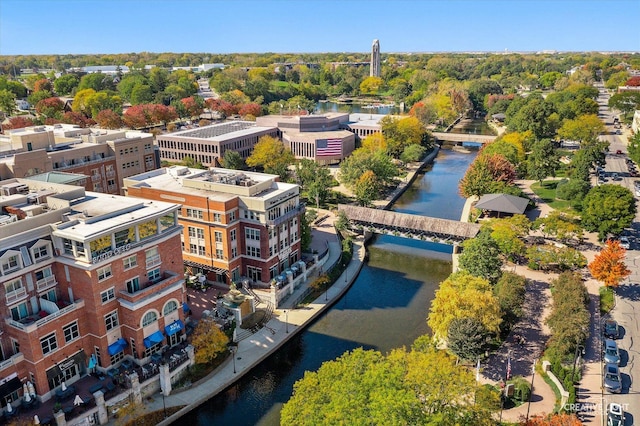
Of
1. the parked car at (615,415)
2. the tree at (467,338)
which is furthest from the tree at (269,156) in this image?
the parked car at (615,415)

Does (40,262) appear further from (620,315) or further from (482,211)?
(482,211)

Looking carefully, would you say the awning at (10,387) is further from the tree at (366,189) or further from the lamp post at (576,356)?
the tree at (366,189)

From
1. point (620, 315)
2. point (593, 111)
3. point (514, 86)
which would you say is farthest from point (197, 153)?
point (514, 86)

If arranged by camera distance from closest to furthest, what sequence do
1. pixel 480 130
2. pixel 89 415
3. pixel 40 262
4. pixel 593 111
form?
pixel 89 415, pixel 40 262, pixel 593 111, pixel 480 130

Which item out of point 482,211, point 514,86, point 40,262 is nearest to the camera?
point 40,262

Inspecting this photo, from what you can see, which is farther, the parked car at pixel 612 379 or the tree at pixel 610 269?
the tree at pixel 610 269

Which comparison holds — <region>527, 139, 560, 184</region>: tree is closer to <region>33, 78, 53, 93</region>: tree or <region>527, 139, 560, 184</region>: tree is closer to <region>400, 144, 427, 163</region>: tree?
<region>400, 144, 427, 163</region>: tree

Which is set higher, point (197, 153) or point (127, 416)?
point (197, 153)
